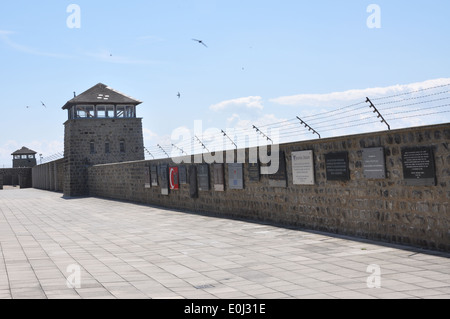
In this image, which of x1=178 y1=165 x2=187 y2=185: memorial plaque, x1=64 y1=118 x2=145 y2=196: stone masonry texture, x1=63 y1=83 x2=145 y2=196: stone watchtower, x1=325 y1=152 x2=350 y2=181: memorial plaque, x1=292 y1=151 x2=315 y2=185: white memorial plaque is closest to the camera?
x1=325 y1=152 x2=350 y2=181: memorial plaque

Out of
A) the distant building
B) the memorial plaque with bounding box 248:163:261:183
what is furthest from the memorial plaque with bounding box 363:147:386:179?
the distant building

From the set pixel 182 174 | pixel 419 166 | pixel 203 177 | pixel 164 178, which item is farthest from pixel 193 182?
pixel 419 166

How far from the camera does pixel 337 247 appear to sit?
8.26 meters

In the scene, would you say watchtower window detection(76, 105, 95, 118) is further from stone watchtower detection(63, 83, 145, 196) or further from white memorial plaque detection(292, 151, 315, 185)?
white memorial plaque detection(292, 151, 315, 185)

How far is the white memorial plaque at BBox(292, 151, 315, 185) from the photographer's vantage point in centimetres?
1052

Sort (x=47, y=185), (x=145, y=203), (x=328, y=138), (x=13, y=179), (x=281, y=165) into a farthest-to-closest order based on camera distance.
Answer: (x=13, y=179) → (x=47, y=185) → (x=145, y=203) → (x=281, y=165) → (x=328, y=138)

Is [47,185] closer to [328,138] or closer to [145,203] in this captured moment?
[145,203]

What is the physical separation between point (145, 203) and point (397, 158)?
14188mm

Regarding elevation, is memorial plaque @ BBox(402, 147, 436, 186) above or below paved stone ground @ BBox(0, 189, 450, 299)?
above

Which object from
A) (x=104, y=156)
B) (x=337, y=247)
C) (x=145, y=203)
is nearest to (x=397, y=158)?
(x=337, y=247)

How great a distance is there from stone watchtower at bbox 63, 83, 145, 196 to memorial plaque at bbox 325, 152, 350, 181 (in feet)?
84.0

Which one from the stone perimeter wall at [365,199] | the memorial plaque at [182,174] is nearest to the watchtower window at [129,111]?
the memorial plaque at [182,174]

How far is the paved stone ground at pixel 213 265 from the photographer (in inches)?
217

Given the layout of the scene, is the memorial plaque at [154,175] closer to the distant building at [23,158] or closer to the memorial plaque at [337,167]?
the memorial plaque at [337,167]
